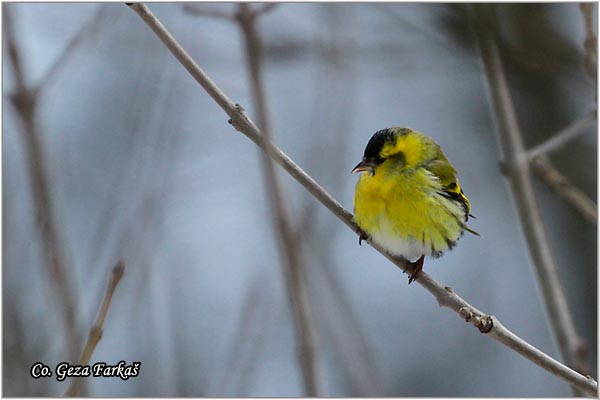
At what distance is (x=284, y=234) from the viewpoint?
1.70 meters

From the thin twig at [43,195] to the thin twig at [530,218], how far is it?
3.95 feet

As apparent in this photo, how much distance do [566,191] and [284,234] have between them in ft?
2.98

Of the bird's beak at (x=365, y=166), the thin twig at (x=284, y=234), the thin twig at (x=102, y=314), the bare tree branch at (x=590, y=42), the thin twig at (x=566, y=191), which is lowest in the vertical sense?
the thin twig at (x=102, y=314)

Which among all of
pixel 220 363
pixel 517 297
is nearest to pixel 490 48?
pixel 220 363

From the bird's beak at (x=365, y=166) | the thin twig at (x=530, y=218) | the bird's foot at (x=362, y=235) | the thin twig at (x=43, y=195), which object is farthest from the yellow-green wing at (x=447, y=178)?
the thin twig at (x=43, y=195)

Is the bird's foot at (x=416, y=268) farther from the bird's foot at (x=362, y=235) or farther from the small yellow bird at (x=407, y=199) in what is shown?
the bird's foot at (x=362, y=235)

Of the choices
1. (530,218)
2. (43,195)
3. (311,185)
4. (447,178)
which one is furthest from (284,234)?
(447,178)

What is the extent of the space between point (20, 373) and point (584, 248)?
412cm

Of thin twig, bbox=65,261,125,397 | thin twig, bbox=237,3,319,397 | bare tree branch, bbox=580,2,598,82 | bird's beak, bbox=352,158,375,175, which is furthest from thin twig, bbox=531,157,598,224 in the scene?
thin twig, bbox=65,261,125,397

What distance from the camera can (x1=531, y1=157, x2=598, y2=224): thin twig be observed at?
2021mm

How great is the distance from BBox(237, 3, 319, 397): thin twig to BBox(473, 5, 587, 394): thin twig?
68 cm

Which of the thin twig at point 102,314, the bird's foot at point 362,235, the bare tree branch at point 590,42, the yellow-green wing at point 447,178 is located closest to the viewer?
the thin twig at point 102,314

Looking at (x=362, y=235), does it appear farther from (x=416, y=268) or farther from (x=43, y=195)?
(x=43, y=195)

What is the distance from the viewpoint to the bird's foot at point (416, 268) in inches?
83.3
